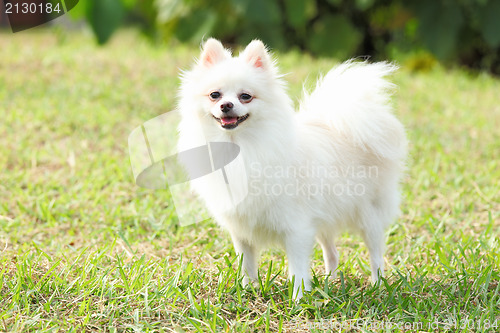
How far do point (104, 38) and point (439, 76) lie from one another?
4.47m

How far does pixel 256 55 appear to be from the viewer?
2689 mm

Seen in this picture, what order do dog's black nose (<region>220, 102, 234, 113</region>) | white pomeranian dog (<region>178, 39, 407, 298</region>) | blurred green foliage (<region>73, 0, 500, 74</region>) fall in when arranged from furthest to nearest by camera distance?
blurred green foliage (<region>73, 0, 500, 74</region>), white pomeranian dog (<region>178, 39, 407, 298</region>), dog's black nose (<region>220, 102, 234, 113</region>)

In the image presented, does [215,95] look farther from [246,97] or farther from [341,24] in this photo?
[341,24]

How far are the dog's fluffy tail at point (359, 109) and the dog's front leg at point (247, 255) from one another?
72 centimetres

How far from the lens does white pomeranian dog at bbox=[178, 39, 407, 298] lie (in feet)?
8.65

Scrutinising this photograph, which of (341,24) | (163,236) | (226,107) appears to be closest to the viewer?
(226,107)

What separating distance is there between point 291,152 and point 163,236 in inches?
52.3

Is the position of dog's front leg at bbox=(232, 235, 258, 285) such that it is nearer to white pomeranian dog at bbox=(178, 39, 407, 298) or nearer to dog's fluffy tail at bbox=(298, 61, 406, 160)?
white pomeranian dog at bbox=(178, 39, 407, 298)

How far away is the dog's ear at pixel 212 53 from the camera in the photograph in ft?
8.77

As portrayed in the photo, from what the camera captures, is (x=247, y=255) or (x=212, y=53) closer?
(x=212, y=53)

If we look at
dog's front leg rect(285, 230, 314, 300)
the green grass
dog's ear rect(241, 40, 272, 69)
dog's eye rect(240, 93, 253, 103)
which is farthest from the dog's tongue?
the green grass

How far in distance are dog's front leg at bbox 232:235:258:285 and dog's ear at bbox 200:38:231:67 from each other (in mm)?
862

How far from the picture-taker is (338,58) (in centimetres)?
906

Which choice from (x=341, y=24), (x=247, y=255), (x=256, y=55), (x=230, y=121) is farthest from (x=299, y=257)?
(x=341, y=24)
